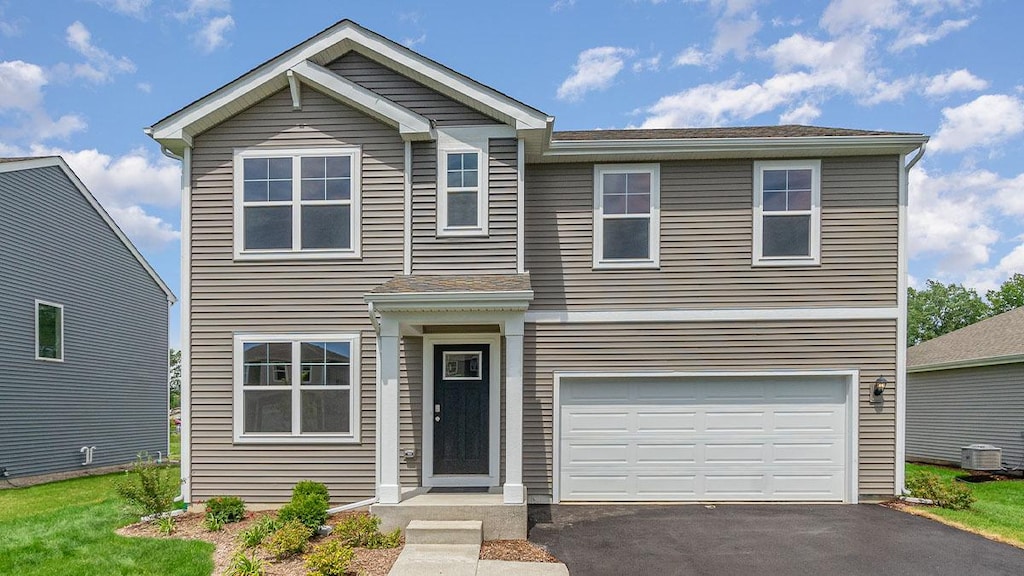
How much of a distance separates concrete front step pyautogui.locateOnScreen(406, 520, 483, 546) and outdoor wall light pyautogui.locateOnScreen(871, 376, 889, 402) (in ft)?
19.8

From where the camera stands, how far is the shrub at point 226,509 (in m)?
8.00

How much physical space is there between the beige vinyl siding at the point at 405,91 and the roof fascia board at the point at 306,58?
0.22m

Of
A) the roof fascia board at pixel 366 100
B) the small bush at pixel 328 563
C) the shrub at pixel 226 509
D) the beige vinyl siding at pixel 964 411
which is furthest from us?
→ the beige vinyl siding at pixel 964 411

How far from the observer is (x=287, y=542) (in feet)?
21.7

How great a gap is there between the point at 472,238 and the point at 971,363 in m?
12.3

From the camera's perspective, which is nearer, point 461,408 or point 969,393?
point 461,408

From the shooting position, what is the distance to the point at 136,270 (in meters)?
17.4

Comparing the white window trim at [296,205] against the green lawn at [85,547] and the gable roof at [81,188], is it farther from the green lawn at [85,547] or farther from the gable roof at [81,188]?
the gable roof at [81,188]

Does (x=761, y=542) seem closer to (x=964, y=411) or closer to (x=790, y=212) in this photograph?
(x=790, y=212)

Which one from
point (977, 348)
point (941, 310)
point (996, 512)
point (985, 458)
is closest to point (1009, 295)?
point (941, 310)

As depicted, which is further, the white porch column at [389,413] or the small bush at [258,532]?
the white porch column at [389,413]

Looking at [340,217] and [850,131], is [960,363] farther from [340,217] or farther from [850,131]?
[340,217]

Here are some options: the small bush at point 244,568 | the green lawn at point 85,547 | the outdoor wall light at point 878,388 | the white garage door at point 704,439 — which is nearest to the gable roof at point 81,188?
the green lawn at point 85,547

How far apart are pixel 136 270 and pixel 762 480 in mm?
16409
